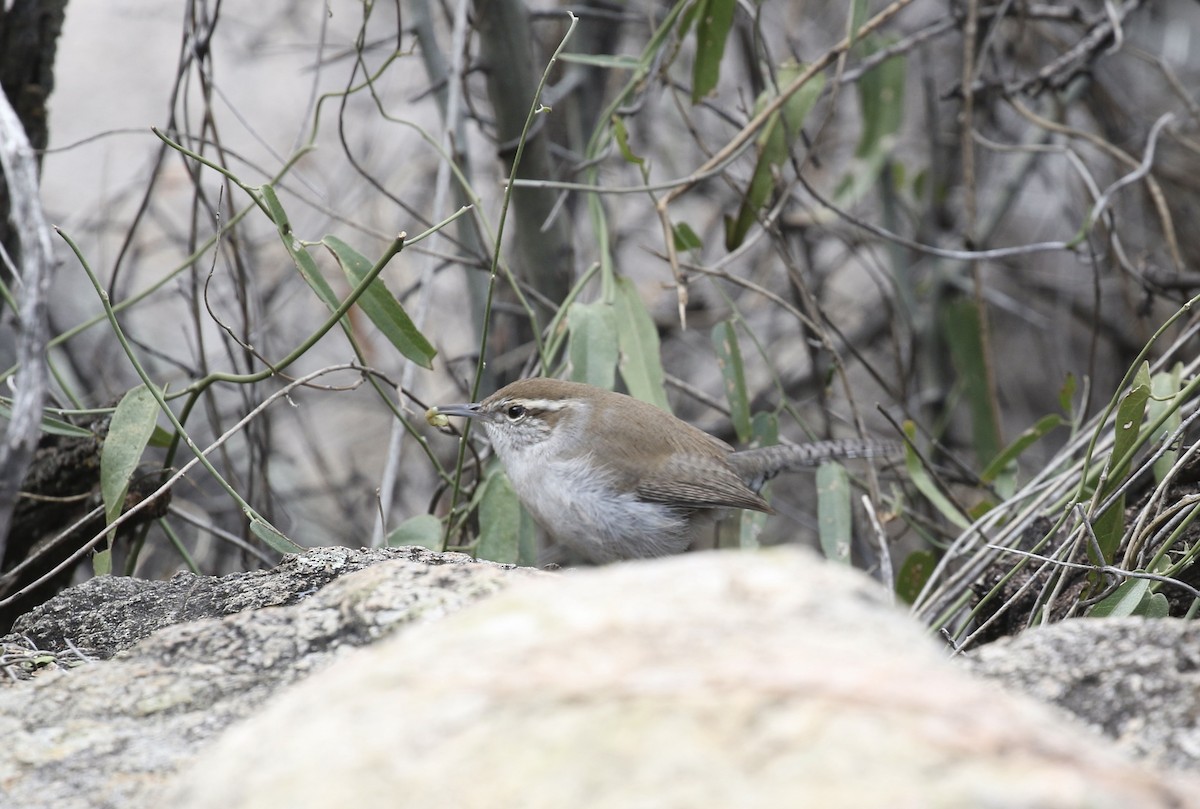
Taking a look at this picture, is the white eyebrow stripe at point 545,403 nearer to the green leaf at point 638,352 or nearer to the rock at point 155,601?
the green leaf at point 638,352

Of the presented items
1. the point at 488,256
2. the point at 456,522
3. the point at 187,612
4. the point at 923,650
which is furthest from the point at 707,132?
the point at 923,650

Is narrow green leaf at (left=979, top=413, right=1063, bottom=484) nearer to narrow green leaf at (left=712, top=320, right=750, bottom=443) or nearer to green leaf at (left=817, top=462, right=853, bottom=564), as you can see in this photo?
green leaf at (left=817, top=462, right=853, bottom=564)

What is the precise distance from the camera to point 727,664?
139 centimetres

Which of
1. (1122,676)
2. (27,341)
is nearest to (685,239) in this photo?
(1122,676)

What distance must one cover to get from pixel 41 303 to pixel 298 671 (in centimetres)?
85

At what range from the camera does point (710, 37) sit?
434cm

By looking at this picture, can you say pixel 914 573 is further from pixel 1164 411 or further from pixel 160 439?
pixel 160 439

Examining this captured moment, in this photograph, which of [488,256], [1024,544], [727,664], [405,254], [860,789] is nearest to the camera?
[860,789]

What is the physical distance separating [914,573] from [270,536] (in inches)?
83.9

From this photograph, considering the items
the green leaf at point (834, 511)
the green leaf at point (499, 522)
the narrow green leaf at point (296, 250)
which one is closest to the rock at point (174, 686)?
the narrow green leaf at point (296, 250)

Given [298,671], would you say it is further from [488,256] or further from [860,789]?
[488,256]

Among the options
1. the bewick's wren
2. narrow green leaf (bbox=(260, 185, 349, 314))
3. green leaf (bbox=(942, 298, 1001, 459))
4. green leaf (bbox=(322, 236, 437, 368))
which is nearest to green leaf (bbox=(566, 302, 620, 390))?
the bewick's wren

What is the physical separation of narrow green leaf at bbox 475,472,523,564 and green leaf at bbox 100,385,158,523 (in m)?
1.05

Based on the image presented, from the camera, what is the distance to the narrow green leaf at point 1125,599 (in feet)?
9.08
